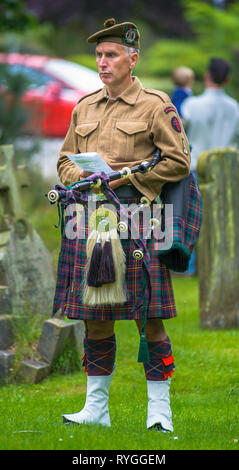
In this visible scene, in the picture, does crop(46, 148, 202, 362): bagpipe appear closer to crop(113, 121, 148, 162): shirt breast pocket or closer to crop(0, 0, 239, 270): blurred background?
crop(113, 121, 148, 162): shirt breast pocket

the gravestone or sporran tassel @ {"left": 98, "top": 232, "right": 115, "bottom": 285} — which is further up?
the gravestone

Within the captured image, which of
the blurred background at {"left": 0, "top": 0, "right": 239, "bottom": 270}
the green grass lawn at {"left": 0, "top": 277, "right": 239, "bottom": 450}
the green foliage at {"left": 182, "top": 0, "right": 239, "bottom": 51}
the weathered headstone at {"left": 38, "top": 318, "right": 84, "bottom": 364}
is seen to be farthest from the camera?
the green foliage at {"left": 182, "top": 0, "right": 239, "bottom": 51}

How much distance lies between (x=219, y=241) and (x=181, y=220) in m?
2.49

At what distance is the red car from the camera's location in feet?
37.4

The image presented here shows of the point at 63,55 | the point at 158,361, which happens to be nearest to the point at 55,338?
the point at 158,361

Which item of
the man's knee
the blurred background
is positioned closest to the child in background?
the blurred background

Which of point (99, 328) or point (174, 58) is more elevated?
point (174, 58)

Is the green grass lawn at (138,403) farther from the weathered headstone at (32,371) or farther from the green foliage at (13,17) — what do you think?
the green foliage at (13,17)

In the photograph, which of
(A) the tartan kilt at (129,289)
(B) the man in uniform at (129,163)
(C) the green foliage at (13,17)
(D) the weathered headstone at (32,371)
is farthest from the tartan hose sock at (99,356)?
(C) the green foliage at (13,17)

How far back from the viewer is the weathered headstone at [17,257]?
5523mm

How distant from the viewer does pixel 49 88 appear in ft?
44.8

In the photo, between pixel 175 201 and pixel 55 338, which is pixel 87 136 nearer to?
pixel 175 201

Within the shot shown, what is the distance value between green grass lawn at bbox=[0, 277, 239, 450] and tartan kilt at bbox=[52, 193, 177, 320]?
0.56 meters
